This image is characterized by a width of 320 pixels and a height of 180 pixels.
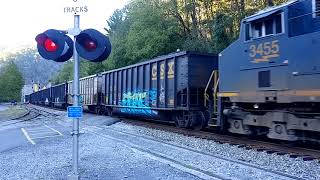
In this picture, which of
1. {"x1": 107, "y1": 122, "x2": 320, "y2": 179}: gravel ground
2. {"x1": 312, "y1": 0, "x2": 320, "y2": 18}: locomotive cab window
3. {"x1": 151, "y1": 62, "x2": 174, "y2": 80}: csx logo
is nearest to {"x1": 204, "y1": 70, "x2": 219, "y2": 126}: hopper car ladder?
{"x1": 107, "y1": 122, "x2": 320, "y2": 179}: gravel ground

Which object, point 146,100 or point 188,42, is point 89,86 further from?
point 146,100

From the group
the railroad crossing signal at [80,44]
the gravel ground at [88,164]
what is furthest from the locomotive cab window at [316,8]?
the railroad crossing signal at [80,44]

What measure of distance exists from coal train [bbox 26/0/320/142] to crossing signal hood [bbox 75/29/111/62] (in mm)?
5850

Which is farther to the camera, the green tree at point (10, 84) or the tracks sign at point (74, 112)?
the green tree at point (10, 84)

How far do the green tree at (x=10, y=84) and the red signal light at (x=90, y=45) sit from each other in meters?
129

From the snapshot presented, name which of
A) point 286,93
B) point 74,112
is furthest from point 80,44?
point 286,93

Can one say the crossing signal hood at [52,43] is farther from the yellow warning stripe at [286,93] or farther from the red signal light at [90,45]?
the yellow warning stripe at [286,93]

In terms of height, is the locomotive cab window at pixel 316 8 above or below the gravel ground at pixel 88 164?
above

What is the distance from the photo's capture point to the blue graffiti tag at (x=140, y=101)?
1972cm

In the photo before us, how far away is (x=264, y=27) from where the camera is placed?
38.5ft

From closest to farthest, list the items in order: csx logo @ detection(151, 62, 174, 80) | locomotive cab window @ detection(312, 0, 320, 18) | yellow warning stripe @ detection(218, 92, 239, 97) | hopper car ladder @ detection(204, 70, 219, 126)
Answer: locomotive cab window @ detection(312, 0, 320, 18) → yellow warning stripe @ detection(218, 92, 239, 97) → hopper car ladder @ detection(204, 70, 219, 126) → csx logo @ detection(151, 62, 174, 80)

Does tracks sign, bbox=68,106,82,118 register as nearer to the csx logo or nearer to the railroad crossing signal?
the railroad crossing signal

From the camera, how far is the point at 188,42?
1454 inches

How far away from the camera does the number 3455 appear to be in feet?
36.6
